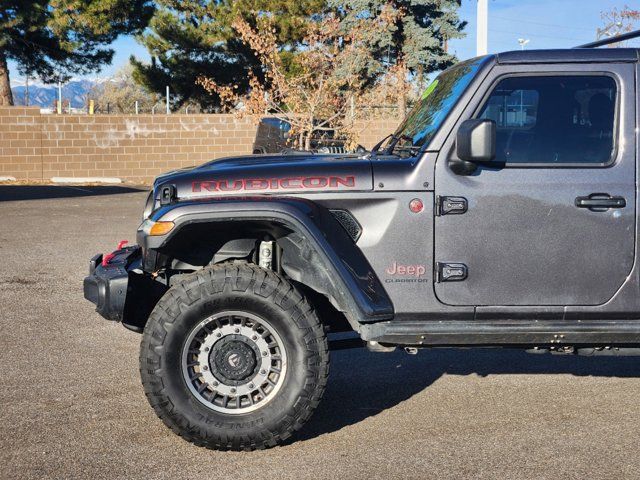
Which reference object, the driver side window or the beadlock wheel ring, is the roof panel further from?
the beadlock wheel ring

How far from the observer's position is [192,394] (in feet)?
15.0

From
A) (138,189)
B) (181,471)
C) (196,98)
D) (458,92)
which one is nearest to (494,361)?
(458,92)

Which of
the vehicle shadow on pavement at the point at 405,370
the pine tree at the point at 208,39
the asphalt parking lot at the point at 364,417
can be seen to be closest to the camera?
the asphalt parking lot at the point at 364,417

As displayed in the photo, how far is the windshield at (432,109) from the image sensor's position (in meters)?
4.89

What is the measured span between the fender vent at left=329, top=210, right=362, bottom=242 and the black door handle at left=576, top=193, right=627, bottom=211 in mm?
1170

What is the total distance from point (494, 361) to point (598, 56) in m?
2.52

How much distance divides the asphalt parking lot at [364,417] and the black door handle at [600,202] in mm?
1256

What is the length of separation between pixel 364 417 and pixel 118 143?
78.3 ft

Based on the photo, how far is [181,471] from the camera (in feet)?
14.3

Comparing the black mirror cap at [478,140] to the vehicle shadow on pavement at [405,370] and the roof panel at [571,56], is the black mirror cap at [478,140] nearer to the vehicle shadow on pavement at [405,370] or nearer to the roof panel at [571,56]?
the roof panel at [571,56]

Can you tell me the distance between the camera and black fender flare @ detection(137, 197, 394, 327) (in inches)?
177

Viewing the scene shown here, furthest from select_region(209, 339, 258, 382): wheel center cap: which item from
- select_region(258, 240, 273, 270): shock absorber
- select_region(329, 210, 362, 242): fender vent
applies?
select_region(329, 210, 362, 242): fender vent

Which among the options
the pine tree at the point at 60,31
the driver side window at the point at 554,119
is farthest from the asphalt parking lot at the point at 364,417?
the pine tree at the point at 60,31

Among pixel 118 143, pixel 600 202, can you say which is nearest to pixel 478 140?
pixel 600 202
